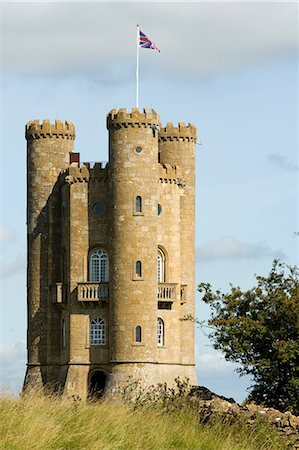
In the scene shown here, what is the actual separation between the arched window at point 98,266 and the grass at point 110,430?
137 ft

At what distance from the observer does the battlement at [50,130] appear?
84.7m

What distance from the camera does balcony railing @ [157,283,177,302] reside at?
3135 inches

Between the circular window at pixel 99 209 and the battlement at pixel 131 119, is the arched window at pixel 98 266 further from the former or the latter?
the battlement at pixel 131 119

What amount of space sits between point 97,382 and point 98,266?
6864 mm

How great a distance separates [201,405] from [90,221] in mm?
40666

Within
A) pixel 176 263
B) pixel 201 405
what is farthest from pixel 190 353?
pixel 201 405

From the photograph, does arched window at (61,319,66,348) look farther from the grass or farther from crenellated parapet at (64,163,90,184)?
the grass

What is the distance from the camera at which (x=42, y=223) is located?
8394 centimetres

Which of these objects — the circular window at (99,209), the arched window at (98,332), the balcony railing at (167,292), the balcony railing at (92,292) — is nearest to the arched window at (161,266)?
the balcony railing at (167,292)

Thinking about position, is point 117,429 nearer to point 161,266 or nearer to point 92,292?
point 92,292

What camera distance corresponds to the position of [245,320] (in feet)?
173

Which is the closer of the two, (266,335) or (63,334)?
(266,335)

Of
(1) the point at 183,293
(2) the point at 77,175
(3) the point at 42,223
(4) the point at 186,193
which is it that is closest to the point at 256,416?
(2) the point at 77,175

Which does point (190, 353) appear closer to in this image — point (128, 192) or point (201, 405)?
point (128, 192)
